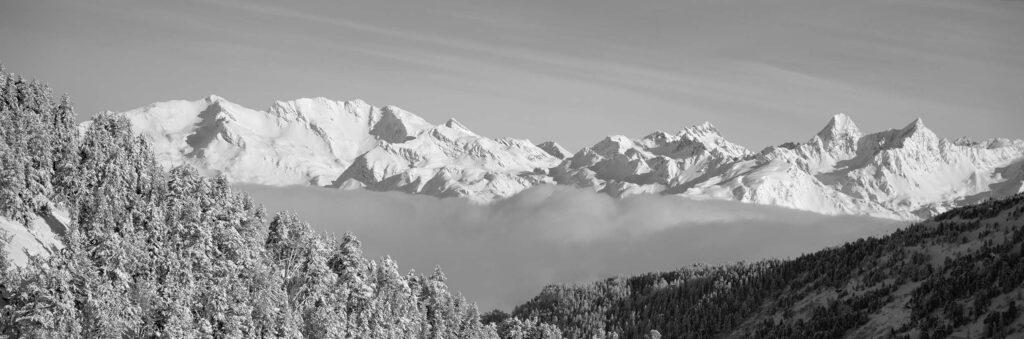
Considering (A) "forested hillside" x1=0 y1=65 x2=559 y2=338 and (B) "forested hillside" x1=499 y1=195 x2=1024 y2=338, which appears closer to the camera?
(A) "forested hillside" x1=0 y1=65 x2=559 y2=338

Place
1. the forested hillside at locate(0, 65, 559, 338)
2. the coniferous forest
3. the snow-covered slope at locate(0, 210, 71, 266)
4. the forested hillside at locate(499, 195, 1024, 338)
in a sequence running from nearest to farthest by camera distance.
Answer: the forested hillside at locate(0, 65, 559, 338)
the coniferous forest
the snow-covered slope at locate(0, 210, 71, 266)
the forested hillside at locate(499, 195, 1024, 338)

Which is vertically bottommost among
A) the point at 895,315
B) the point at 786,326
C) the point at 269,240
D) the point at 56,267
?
the point at 786,326

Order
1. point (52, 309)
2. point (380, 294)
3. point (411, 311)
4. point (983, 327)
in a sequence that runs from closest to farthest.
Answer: point (52, 309) < point (380, 294) < point (411, 311) < point (983, 327)

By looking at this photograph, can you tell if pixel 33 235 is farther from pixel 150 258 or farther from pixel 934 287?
pixel 934 287

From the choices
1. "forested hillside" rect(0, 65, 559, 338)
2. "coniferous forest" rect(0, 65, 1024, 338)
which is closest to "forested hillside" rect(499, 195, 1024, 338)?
"coniferous forest" rect(0, 65, 1024, 338)

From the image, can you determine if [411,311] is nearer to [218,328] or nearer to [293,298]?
[293,298]

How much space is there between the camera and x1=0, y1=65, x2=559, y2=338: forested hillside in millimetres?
58062

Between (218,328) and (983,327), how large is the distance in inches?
4266

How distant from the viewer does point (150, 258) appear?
65500 mm

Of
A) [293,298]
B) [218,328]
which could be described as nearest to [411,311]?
[293,298]

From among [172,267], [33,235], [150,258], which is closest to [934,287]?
[172,267]

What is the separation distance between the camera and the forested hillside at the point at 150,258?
58062 mm

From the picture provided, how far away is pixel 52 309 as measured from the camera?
184ft

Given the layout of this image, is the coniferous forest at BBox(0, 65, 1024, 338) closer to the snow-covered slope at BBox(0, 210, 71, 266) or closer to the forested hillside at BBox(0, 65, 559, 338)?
the forested hillside at BBox(0, 65, 559, 338)
